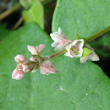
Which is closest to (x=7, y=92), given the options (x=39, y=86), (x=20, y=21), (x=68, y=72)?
(x=39, y=86)

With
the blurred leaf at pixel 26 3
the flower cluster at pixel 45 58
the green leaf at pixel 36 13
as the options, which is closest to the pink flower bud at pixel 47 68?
the flower cluster at pixel 45 58

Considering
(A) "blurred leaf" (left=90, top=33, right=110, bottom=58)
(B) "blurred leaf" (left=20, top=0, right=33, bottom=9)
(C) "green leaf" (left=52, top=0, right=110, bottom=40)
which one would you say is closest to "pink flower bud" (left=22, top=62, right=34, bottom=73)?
(C) "green leaf" (left=52, top=0, right=110, bottom=40)

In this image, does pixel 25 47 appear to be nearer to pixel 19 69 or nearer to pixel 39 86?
pixel 39 86

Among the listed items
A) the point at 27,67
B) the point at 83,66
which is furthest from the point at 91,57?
the point at 27,67

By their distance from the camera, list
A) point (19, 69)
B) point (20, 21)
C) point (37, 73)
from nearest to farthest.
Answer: point (19, 69)
point (37, 73)
point (20, 21)

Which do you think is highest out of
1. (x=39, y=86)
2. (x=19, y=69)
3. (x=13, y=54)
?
(x=19, y=69)

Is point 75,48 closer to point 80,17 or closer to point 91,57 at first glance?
point 91,57
